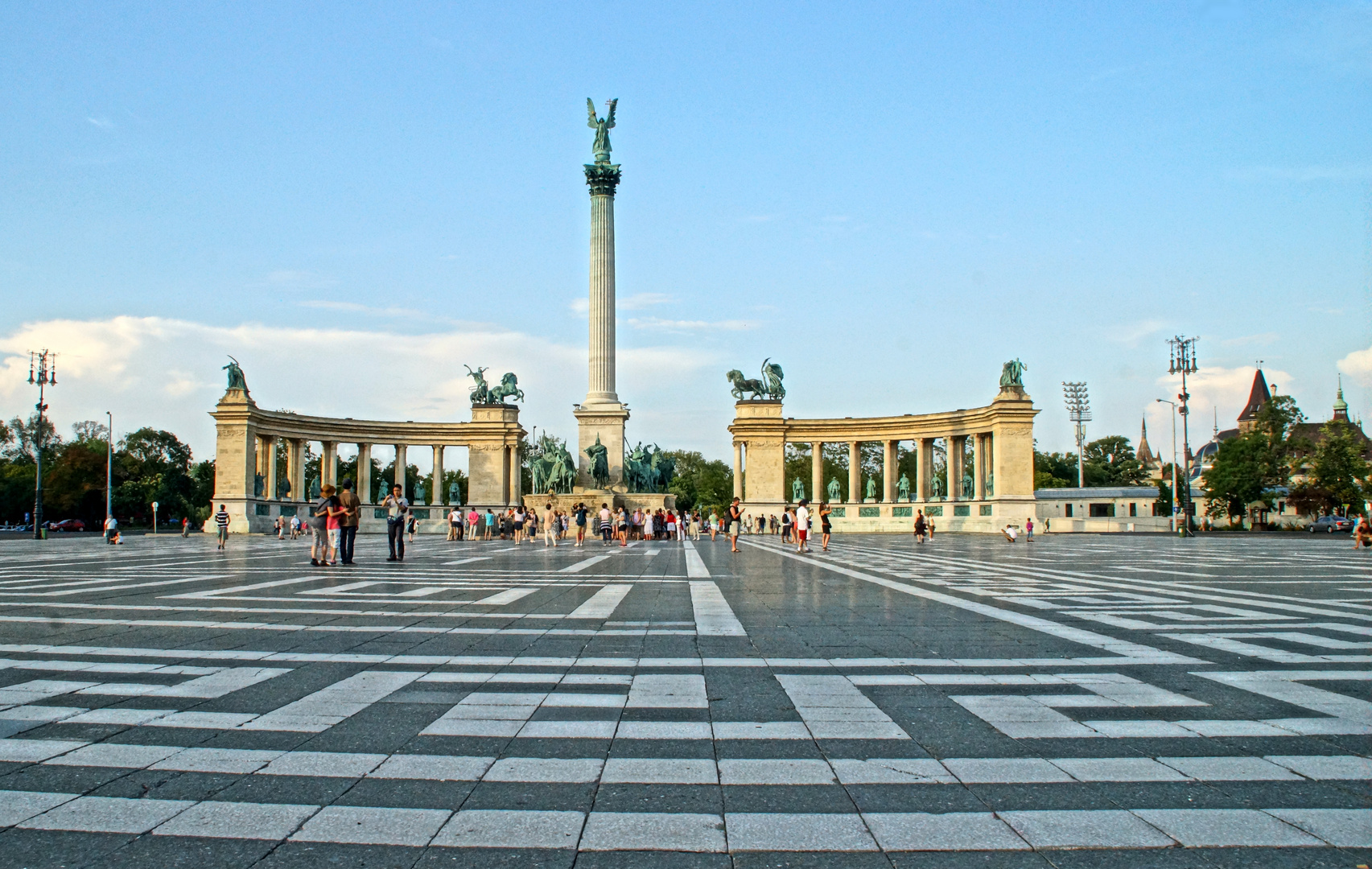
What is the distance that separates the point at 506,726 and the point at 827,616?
6.97 meters

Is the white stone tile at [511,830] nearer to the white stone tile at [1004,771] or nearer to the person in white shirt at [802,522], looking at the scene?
the white stone tile at [1004,771]

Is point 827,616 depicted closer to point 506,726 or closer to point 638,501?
point 506,726

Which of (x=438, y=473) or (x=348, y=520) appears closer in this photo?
(x=348, y=520)

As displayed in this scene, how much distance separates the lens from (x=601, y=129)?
6138 cm

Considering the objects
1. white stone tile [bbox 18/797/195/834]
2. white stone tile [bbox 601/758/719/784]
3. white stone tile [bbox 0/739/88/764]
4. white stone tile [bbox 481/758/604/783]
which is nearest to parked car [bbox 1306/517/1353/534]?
white stone tile [bbox 601/758/719/784]

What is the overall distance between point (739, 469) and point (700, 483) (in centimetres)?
5551

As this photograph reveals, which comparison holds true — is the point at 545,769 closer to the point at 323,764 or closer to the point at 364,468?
the point at 323,764

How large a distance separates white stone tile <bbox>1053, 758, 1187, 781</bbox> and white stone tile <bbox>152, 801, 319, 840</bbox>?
384cm

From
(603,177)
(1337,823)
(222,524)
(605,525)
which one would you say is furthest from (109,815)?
(603,177)

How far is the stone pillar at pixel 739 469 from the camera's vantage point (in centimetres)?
7950

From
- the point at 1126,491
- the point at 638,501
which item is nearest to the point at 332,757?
the point at 638,501

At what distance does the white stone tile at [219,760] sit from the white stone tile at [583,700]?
196cm

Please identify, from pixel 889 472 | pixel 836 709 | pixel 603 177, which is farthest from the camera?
pixel 889 472

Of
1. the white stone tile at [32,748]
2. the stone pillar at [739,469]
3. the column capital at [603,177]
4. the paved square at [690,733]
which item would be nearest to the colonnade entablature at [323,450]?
the stone pillar at [739,469]
